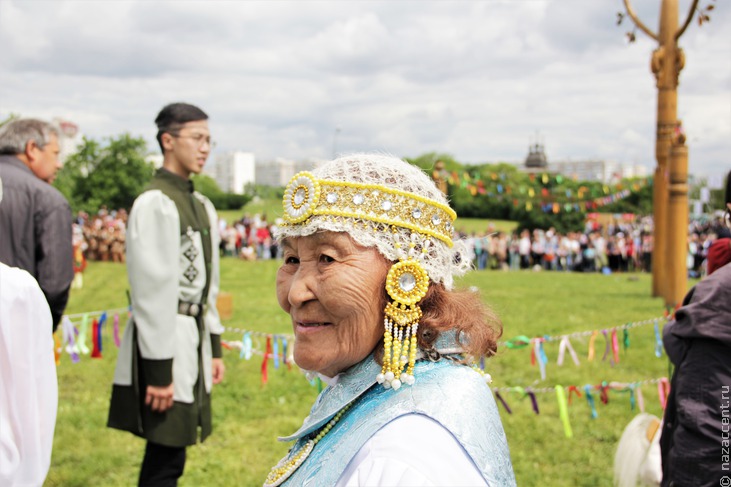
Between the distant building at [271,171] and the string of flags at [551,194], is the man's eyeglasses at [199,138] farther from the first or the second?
the distant building at [271,171]

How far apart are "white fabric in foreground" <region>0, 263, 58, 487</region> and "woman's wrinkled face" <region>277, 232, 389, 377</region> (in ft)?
Result: 2.95

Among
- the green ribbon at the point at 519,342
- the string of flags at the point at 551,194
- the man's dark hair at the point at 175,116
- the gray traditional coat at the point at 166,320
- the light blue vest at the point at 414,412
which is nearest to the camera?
the light blue vest at the point at 414,412

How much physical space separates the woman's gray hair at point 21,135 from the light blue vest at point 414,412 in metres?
3.17

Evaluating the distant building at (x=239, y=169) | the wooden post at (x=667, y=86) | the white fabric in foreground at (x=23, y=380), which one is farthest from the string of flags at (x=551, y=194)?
the distant building at (x=239, y=169)

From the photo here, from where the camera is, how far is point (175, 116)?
3.96 metres

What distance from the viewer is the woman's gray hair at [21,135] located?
3.98 metres

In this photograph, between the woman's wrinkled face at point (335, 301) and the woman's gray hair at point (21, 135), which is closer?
the woman's wrinkled face at point (335, 301)

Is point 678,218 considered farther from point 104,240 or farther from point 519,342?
point 104,240

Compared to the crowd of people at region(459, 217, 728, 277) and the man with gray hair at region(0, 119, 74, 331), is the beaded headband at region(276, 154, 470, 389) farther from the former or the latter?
the crowd of people at region(459, 217, 728, 277)

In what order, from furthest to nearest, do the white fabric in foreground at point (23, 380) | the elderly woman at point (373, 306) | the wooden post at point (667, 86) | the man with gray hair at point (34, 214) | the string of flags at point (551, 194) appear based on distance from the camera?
the string of flags at point (551, 194), the wooden post at point (667, 86), the man with gray hair at point (34, 214), the white fabric in foreground at point (23, 380), the elderly woman at point (373, 306)

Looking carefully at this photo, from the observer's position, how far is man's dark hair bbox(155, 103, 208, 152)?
13.0 feet

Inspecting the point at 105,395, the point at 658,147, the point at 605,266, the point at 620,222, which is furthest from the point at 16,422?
the point at 620,222

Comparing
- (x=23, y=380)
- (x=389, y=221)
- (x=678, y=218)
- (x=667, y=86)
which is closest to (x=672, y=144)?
(x=667, y=86)

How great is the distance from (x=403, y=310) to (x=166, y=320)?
92.1 inches
